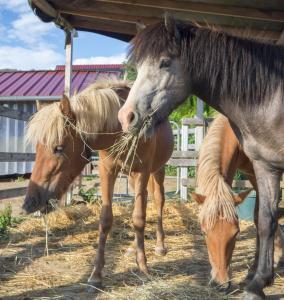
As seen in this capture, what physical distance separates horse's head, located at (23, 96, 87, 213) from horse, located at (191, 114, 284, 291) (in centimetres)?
109

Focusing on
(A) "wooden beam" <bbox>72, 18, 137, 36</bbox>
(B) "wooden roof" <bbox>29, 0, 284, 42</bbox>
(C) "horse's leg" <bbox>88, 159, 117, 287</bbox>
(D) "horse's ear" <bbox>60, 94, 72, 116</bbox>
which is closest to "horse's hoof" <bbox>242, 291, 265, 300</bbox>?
(C) "horse's leg" <bbox>88, 159, 117, 287</bbox>

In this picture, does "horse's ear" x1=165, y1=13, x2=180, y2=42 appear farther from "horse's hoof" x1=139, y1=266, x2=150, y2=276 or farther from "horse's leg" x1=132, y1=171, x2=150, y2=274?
"horse's hoof" x1=139, y1=266, x2=150, y2=276

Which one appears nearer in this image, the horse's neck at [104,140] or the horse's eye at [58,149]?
the horse's eye at [58,149]

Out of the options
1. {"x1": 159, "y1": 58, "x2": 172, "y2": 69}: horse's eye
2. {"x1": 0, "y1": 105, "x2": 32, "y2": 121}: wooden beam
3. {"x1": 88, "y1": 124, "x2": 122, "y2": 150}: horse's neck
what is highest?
{"x1": 159, "y1": 58, "x2": 172, "y2": 69}: horse's eye

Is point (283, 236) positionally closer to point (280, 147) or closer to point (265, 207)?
point (265, 207)

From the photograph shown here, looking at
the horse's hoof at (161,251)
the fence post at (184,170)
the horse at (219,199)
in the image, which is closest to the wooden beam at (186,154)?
the fence post at (184,170)

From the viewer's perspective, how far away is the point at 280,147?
108 inches

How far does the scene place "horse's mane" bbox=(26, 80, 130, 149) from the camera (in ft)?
10.6

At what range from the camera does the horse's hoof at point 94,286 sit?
10.7 feet

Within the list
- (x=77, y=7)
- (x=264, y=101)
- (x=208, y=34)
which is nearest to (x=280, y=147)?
(x=264, y=101)

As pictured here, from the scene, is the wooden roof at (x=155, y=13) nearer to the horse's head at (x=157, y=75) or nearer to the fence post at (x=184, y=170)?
the horse's head at (x=157, y=75)

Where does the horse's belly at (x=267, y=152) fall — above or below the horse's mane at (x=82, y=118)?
below

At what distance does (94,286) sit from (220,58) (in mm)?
2073

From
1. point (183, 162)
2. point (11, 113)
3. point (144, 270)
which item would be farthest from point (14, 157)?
point (183, 162)
